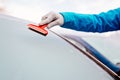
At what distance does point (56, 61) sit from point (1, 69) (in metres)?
0.24

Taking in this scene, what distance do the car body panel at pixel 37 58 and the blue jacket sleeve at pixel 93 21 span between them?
26 cm

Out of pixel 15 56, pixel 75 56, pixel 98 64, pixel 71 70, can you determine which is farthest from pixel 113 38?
pixel 15 56

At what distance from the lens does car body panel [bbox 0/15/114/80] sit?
2.68 feet

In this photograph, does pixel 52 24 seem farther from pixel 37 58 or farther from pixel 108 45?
pixel 108 45

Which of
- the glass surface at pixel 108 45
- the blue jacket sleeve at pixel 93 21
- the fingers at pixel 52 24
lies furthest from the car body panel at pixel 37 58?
the glass surface at pixel 108 45

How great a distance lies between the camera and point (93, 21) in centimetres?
161

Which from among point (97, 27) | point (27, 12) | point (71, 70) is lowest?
point (71, 70)

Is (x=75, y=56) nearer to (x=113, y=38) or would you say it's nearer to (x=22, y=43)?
(x=22, y=43)

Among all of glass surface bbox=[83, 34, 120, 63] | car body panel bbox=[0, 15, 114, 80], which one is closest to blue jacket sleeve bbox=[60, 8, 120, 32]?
car body panel bbox=[0, 15, 114, 80]

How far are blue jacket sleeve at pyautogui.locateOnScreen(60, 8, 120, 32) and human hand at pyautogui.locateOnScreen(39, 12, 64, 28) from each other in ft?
0.19

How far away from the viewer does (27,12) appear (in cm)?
282

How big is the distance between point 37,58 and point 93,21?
0.77 meters

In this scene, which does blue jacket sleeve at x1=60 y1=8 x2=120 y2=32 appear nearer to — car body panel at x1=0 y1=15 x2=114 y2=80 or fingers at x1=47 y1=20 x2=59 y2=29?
fingers at x1=47 y1=20 x2=59 y2=29

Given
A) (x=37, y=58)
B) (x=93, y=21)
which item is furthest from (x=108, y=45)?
(x=37, y=58)
